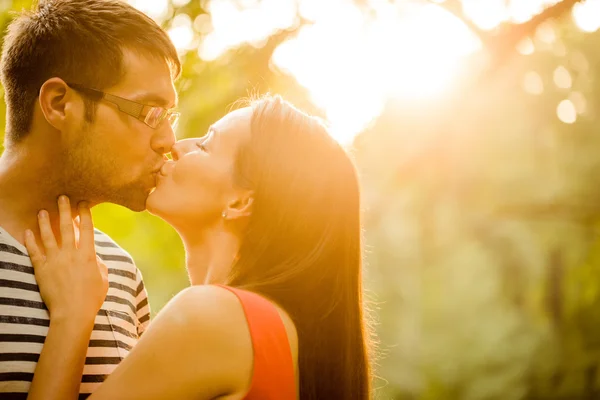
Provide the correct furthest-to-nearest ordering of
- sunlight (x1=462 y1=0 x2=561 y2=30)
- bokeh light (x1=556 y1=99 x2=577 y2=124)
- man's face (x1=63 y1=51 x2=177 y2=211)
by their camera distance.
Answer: bokeh light (x1=556 y1=99 x2=577 y2=124) < sunlight (x1=462 y1=0 x2=561 y2=30) < man's face (x1=63 y1=51 x2=177 y2=211)

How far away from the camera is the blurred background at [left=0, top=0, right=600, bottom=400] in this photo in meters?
7.80

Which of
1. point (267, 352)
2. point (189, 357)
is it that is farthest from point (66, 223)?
point (267, 352)

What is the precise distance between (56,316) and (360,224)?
4.18ft

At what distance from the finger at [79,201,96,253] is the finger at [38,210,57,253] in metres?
0.14

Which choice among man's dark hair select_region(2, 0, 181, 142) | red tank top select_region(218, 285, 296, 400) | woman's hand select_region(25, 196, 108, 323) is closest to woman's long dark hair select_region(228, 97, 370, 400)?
red tank top select_region(218, 285, 296, 400)

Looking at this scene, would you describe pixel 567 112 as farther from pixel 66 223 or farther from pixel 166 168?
pixel 66 223

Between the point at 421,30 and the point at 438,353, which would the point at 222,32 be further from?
the point at 438,353

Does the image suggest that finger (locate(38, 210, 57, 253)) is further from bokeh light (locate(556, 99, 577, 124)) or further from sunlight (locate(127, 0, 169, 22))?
bokeh light (locate(556, 99, 577, 124))

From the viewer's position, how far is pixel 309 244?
3084 millimetres

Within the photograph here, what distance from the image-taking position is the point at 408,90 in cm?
1022

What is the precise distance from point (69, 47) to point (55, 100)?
25 centimetres

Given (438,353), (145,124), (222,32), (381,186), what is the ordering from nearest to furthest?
1. (145,124)
2. (222,32)
3. (381,186)
4. (438,353)

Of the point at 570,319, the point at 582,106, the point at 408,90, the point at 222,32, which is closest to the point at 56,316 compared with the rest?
the point at 222,32

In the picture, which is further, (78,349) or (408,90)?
(408,90)
